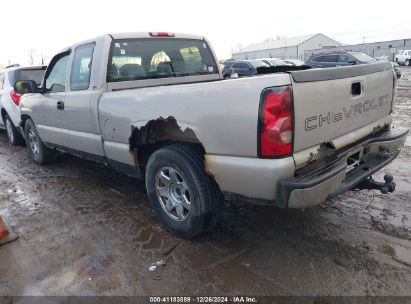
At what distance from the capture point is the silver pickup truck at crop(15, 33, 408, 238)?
2492 millimetres

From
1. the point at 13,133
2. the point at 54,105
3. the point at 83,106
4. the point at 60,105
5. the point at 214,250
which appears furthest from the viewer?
the point at 13,133

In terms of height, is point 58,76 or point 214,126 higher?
point 58,76

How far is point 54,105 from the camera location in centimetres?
498

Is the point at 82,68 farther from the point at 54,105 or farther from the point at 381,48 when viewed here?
the point at 381,48

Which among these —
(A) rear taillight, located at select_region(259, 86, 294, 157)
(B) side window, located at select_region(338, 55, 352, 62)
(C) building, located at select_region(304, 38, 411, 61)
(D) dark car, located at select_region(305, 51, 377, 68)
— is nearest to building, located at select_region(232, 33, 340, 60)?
(C) building, located at select_region(304, 38, 411, 61)

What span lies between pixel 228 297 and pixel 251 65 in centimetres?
1924

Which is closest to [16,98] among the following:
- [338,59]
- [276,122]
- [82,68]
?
[82,68]

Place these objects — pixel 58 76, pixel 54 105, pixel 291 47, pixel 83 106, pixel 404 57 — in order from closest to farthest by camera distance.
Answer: pixel 83 106 < pixel 54 105 < pixel 58 76 < pixel 404 57 < pixel 291 47

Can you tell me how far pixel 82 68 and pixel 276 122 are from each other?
118 inches

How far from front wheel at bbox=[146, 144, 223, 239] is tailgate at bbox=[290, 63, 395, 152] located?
0.89m

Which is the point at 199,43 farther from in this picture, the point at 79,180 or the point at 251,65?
the point at 251,65

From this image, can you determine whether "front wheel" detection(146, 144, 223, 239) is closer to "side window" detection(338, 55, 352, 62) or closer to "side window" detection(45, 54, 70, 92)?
"side window" detection(45, 54, 70, 92)

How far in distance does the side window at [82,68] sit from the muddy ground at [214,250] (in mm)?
1463

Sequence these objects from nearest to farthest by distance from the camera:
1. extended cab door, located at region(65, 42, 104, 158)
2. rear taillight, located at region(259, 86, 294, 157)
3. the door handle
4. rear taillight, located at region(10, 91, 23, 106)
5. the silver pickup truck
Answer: rear taillight, located at region(259, 86, 294, 157), the silver pickup truck, extended cab door, located at region(65, 42, 104, 158), the door handle, rear taillight, located at region(10, 91, 23, 106)
